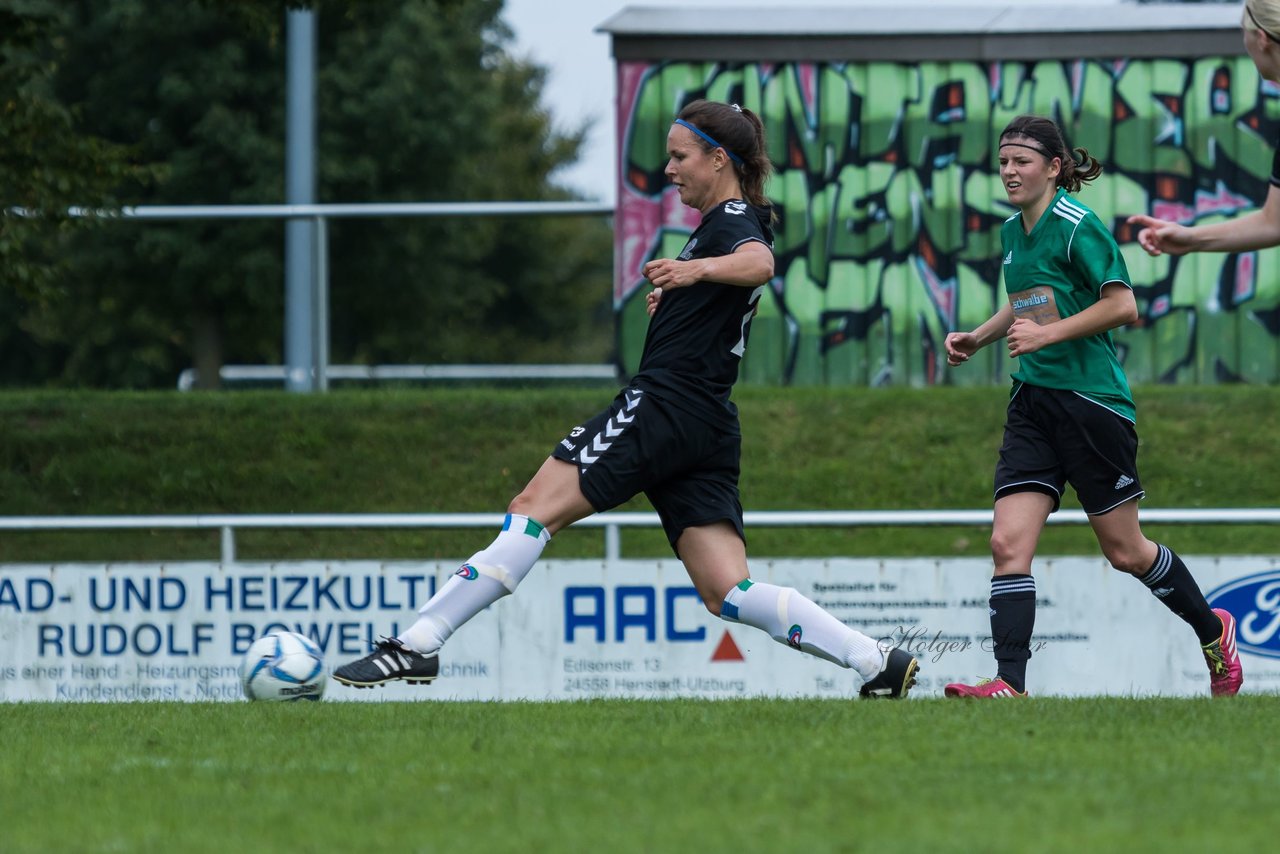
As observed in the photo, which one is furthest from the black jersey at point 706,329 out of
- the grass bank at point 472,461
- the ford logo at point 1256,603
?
the grass bank at point 472,461

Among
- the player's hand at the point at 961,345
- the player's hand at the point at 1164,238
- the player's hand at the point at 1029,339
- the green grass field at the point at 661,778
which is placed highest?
the player's hand at the point at 1164,238

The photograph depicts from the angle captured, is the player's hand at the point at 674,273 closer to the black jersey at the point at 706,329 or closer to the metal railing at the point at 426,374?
the black jersey at the point at 706,329

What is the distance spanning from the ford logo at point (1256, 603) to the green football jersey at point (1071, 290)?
12.8ft

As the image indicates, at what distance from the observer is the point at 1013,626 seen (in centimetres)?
620

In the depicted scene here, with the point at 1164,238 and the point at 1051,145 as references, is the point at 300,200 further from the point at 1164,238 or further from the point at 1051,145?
the point at 1164,238

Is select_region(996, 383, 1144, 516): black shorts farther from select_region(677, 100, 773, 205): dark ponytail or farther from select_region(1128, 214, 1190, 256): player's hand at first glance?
select_region(677, 100, 773, 205): dark ponytail

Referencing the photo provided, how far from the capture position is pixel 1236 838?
3510 millimetres

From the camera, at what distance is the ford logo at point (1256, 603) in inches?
381

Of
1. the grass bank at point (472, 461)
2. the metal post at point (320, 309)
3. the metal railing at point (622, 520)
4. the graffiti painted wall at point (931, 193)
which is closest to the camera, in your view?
the metal railing at point (622, 520)

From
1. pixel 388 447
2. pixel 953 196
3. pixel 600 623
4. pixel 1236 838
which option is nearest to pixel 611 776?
pixel 1236 838

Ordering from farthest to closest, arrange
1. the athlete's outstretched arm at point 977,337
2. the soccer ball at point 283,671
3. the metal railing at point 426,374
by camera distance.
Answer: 1. the metal railing at point 426,374
2. the soccer ball at point 283,671
3. the athlete's outstretched arm at point 977,337

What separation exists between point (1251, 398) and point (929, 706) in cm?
941

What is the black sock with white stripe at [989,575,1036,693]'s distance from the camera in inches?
244

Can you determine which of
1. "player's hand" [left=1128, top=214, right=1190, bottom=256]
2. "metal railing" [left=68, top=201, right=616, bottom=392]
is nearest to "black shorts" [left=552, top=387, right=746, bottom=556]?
"player's hand" [left=1128, top=214, right=1190, bottom=256]
